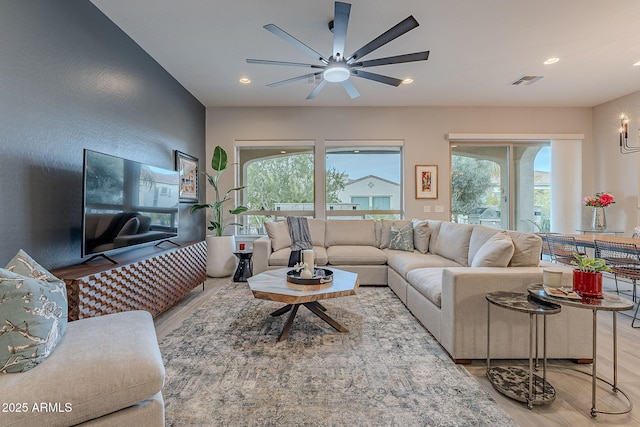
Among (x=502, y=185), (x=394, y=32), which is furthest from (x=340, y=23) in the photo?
(x=502, y=185)

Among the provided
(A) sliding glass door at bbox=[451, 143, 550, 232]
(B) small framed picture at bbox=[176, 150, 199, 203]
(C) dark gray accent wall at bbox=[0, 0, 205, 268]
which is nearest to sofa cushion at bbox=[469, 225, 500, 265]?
(A) sliding glass door at bbox=[451, 143, 550, 232]

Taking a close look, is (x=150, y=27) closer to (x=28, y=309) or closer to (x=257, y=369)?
(x=28, y=309)

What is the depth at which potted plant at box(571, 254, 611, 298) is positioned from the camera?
62.4 inches

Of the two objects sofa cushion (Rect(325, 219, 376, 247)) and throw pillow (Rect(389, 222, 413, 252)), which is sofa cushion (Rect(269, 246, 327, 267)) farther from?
throw pillow (Rect(389, 222, 413, 252))

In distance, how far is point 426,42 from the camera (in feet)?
10.0

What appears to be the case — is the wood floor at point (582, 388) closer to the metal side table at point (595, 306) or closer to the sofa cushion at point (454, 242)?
the metal side table at point (595, 306)

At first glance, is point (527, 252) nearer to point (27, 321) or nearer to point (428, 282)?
point (428, 282)

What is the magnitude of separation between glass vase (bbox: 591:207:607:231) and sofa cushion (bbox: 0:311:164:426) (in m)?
6.27

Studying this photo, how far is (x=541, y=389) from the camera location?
5.59ft

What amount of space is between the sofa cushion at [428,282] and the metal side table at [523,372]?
0.47 metres

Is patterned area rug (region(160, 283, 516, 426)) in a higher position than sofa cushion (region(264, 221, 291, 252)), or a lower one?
lower

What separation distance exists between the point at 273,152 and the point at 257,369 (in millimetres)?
4016

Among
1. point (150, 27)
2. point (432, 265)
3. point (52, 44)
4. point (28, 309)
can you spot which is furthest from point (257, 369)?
point (150, 27)

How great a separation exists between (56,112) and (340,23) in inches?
86.1
